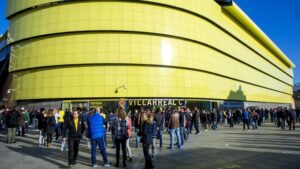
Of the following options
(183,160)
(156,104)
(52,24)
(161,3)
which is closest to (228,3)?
(161,3)

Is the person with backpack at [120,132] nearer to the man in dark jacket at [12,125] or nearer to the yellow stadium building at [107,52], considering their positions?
the man in dark jacket at [12,125]

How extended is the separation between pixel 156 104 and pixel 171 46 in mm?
8901

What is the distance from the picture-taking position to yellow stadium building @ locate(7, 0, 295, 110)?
1479 inches

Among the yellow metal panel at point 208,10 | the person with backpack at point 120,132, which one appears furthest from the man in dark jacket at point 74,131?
the yellow metal panel at point 208,10

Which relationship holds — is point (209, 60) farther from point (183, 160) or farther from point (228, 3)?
point (183, 160)

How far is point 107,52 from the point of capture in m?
37.8

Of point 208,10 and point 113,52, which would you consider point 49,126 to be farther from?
point 208,10

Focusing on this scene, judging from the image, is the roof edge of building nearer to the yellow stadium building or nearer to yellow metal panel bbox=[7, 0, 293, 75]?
yellow metal panel bbox=[7, 0, 293, 75]

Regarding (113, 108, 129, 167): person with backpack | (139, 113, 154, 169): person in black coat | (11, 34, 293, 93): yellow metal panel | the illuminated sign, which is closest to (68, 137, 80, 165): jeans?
(113, 108, 129, 167): person with backpack

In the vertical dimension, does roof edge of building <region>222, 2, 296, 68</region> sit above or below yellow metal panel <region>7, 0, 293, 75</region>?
above

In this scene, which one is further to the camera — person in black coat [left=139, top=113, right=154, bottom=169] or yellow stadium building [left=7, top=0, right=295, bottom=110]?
yellow stadium building [left=7, top=0, right=295, bottom=110]

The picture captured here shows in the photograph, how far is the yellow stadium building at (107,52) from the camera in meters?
37.6

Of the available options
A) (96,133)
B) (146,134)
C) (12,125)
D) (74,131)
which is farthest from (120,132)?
(12,125)

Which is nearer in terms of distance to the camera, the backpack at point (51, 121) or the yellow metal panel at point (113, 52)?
the backpack at point (51, 121)
